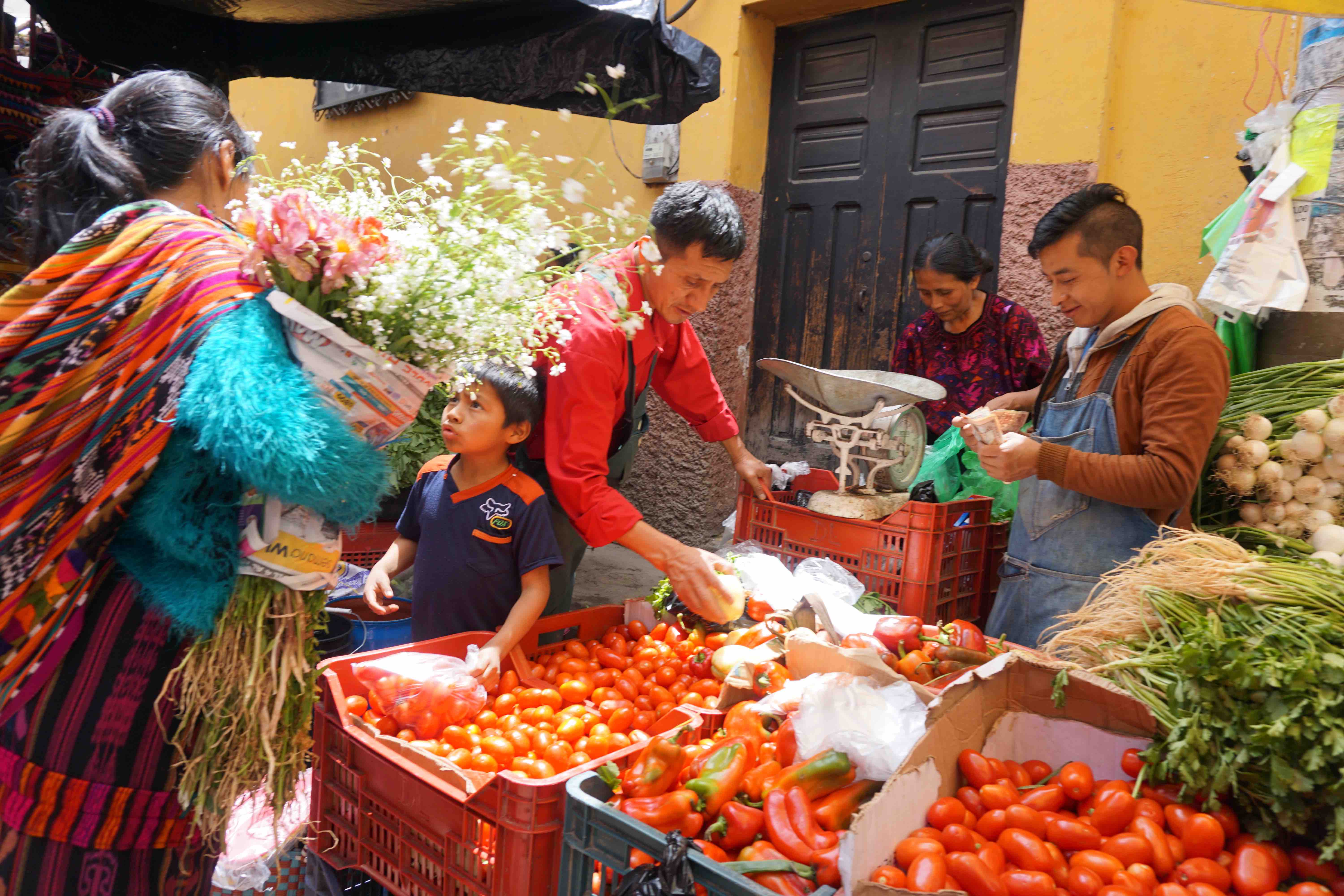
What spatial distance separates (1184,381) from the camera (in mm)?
2322

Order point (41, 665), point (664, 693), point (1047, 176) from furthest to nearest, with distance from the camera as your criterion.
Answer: point (1047, 176)
point (664, 693)
point (41, 665)

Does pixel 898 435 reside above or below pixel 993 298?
below

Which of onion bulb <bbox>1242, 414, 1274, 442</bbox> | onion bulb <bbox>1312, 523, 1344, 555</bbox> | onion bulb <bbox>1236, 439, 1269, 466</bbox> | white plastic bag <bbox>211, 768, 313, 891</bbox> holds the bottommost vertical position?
white plastic bag <bbox>211, 768, 313, 891</bbox>

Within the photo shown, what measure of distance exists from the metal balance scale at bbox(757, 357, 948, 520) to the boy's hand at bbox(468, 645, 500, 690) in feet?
3.98

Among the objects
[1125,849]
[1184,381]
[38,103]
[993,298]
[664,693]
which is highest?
[38,103]

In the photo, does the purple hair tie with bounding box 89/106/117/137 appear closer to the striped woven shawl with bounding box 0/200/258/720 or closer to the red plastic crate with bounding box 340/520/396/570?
the striped woven shawl with bounding box 0/200/258/720

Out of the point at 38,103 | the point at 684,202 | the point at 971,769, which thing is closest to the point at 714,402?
the point at 684,202

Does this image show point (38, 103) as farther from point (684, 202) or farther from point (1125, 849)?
point (1125, 849)

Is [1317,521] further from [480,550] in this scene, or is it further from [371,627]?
[371,627]

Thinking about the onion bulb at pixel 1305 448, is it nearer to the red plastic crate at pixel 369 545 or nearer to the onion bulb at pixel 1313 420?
the onion bulb at pixel 1313 420

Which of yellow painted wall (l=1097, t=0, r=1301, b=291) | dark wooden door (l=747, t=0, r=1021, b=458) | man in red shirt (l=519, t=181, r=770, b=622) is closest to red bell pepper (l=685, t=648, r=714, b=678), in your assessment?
man in red shirt (l=519, t=181, r=770, b=622)

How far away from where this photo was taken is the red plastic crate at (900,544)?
2.73m

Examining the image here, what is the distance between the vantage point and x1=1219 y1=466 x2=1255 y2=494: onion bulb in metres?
2.63

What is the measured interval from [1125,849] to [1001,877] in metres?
0.23
